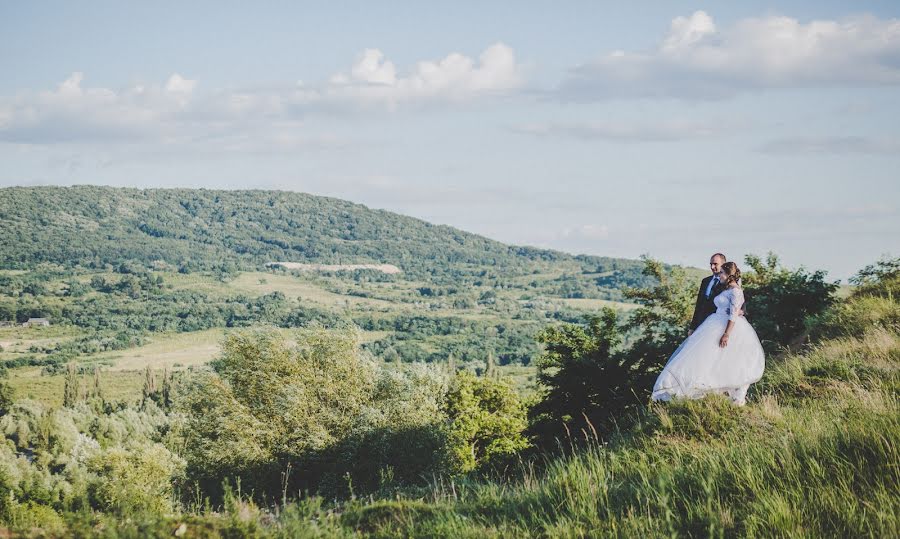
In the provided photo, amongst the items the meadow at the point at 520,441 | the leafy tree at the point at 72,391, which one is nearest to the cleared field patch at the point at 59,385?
the leafy tree at the point at 72,391

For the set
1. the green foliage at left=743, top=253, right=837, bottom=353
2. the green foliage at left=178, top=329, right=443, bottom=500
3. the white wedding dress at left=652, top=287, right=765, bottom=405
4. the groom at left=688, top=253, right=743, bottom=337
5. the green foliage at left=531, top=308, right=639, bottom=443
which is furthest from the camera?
the green foliage at left=178, top=329, right=443, bottom=500

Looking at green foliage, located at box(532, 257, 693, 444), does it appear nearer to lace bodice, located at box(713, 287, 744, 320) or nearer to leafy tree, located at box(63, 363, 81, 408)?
lace bodice, located at box(713, 287, 744, 320)

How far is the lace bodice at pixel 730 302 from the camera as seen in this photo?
11.4m

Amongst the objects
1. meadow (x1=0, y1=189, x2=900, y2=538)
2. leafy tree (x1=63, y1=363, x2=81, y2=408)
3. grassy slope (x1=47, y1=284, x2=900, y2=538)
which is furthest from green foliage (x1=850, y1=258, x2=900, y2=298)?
leafy tree (x1=63, y1=363, x2=81, y2=408)

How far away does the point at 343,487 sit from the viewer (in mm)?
30281

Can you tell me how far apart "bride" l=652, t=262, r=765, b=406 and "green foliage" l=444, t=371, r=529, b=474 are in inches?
1221

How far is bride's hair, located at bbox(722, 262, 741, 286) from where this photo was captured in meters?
11.4

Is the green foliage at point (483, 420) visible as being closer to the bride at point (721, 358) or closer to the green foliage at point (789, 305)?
the green foliage at point (789, 305)

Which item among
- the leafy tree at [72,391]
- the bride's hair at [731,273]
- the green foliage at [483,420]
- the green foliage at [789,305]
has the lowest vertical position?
the leafy tree at [72,391]

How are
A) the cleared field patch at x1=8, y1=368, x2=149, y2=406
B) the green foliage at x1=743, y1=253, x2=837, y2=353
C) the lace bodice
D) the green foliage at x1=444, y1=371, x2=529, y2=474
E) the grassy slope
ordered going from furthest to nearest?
1. the cleared field patch at x1=8, y1=368, x2=149, y2=406
2. the green foliage at x1=444, y1=371, x2=529, y2=474
3. the green foliage at x1=743, y1=253, x2=837, y2=353
4. the lace bodice
5. the grassy slope

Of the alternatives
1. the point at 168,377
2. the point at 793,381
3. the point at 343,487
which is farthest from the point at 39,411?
the point at 793,381

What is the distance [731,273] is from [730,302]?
0.52 metres

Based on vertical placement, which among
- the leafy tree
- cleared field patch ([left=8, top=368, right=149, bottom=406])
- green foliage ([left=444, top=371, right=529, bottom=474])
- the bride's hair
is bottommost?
cleared field patch ([left=8, top=368, right=149, bottom=406])

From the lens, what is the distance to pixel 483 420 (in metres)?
46.2
